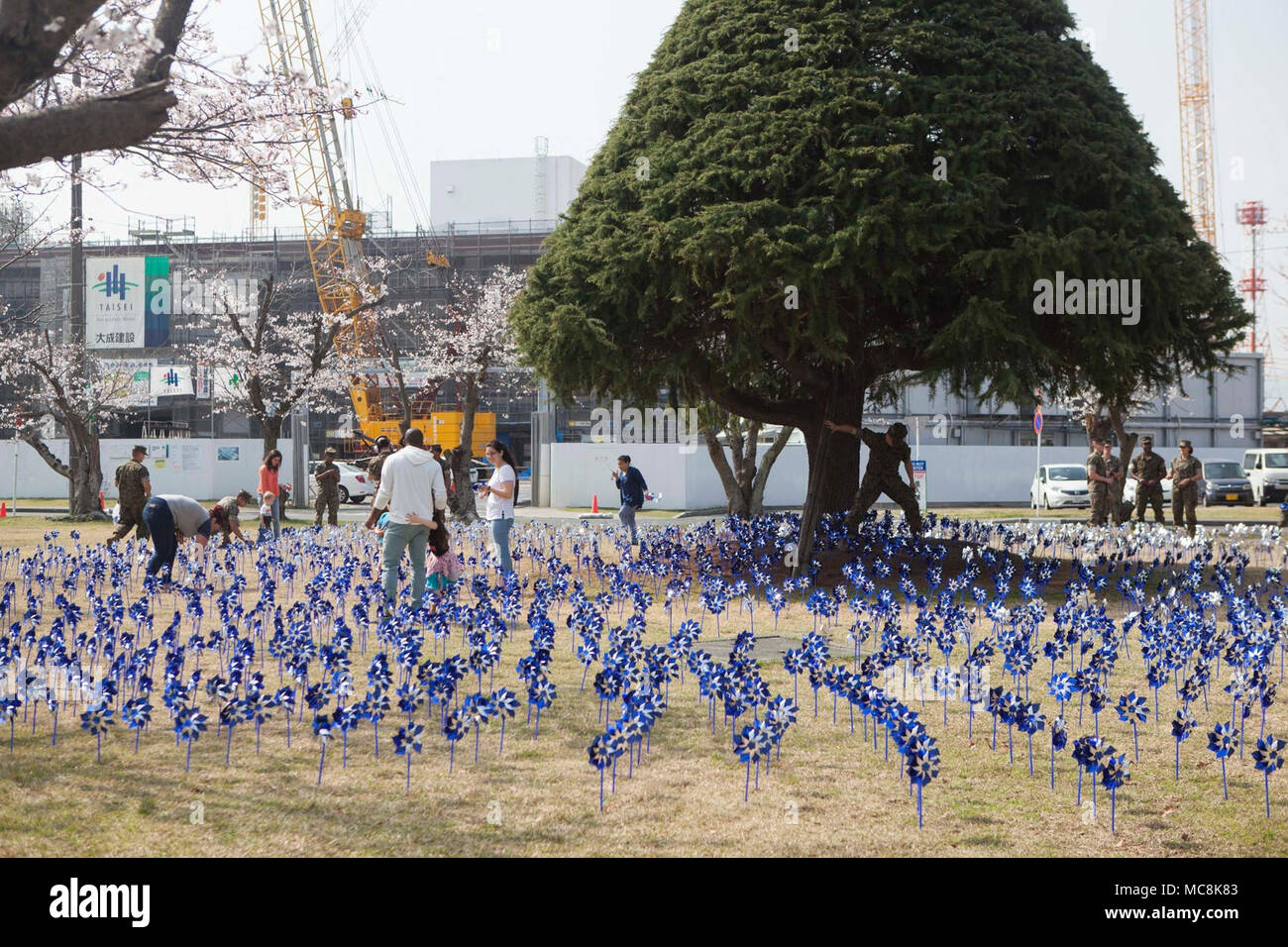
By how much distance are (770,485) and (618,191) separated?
21.4 meters

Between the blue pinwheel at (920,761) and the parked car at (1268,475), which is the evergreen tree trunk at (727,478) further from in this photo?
the parked car at (1268,475)

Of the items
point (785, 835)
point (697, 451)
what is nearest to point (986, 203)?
point (785, 835)

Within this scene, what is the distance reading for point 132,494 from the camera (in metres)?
14.8

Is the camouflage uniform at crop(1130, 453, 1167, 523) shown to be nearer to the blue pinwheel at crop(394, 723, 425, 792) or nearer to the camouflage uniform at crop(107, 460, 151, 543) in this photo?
the camouflage uniform at crop(107, 460, 151, 543)

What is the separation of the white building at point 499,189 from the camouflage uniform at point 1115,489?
3507 cm

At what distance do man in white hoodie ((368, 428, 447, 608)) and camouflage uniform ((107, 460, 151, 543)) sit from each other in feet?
20.9

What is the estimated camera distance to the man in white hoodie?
9.49 metres

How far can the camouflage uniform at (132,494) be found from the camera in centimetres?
1467

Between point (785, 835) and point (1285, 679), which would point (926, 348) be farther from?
point (785, 835)

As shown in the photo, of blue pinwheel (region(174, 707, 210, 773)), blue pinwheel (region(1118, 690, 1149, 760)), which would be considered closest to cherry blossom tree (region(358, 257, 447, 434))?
blue pinwheel (region(174, 707, 210, 773))

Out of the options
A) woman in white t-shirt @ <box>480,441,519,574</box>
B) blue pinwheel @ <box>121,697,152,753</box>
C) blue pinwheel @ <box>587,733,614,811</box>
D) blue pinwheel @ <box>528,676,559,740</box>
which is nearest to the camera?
blue pinwheel @ <box>587,733,614,811</box>

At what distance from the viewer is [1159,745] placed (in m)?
5.90

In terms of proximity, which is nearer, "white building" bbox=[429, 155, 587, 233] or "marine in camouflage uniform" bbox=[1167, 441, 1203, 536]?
"marine in camouflage uniform" bbox=[1167, 441, 1203, 536]
